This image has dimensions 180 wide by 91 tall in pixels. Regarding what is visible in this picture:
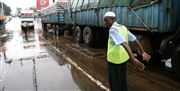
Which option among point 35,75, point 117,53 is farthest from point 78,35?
point 117,53

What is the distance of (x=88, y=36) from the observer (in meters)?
15.6

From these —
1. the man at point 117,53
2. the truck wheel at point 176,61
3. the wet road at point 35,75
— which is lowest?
the wet road at point 35,75

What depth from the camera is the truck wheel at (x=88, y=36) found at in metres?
15.3

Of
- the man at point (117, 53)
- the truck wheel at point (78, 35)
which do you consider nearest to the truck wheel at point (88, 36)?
the truck wheel at point (78, 35)

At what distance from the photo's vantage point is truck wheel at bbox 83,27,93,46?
15.3m

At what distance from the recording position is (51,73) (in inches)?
Result: 370

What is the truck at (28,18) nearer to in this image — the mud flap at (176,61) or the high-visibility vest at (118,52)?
the mud flap at (176,61)

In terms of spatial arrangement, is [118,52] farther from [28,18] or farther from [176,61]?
[28,18]

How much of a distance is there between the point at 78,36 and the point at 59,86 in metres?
10.0

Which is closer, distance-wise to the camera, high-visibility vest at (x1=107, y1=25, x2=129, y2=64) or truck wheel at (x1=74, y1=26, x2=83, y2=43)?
high-visibility vest at (x1=107, y1=25, x2=129, y2=64)

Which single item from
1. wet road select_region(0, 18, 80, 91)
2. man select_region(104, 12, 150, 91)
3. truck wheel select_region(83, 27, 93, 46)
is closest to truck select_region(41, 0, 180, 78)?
truck wheel select_region(83, 27, 93, 46)

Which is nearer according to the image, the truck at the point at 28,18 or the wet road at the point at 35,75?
the wet road at the point at 35,75

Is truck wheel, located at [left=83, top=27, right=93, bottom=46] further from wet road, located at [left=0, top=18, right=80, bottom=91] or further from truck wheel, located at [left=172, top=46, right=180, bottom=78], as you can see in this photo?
truck wheel, located at [left=172, top=46, right=180, bottom=78]

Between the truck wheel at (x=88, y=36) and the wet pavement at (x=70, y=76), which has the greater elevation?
the truck wheel at (x=88, y=36)
